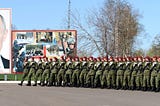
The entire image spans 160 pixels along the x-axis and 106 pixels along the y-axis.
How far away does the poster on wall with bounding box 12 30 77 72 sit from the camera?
4306 cm

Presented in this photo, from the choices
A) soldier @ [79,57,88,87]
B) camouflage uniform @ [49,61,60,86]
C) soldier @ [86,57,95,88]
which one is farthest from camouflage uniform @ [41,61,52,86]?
soldier @ [86,57,95,88]

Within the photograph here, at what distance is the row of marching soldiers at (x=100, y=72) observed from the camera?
24109mm

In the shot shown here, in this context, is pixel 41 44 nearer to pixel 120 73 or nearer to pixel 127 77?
pixel 120 73

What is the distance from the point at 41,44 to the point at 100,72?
17.9 meters

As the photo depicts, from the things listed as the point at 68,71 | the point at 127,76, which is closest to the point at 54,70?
the point at 68,71

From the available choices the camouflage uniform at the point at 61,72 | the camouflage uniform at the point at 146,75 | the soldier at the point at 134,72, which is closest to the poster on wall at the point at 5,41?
the camouflage uniform at the point at 61,72

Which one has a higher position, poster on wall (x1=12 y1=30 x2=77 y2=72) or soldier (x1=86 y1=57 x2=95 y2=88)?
poster on wall (x1=12 y1=30 x2=77 y2=72)

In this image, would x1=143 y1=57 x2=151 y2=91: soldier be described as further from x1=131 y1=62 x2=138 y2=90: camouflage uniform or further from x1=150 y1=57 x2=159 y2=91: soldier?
x1=131 y1=62 x2=138 y2=90: camouflage uniform

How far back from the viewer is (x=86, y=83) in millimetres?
Answer: 26672

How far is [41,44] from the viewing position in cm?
4347

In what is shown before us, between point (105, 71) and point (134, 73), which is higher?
point (105, 71)

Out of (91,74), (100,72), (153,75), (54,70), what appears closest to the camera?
(153,75)

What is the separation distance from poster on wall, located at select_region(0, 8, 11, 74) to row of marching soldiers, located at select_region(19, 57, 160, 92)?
13.6 m

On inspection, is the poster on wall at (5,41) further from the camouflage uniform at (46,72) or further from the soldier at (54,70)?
the soldier at (54,70)
